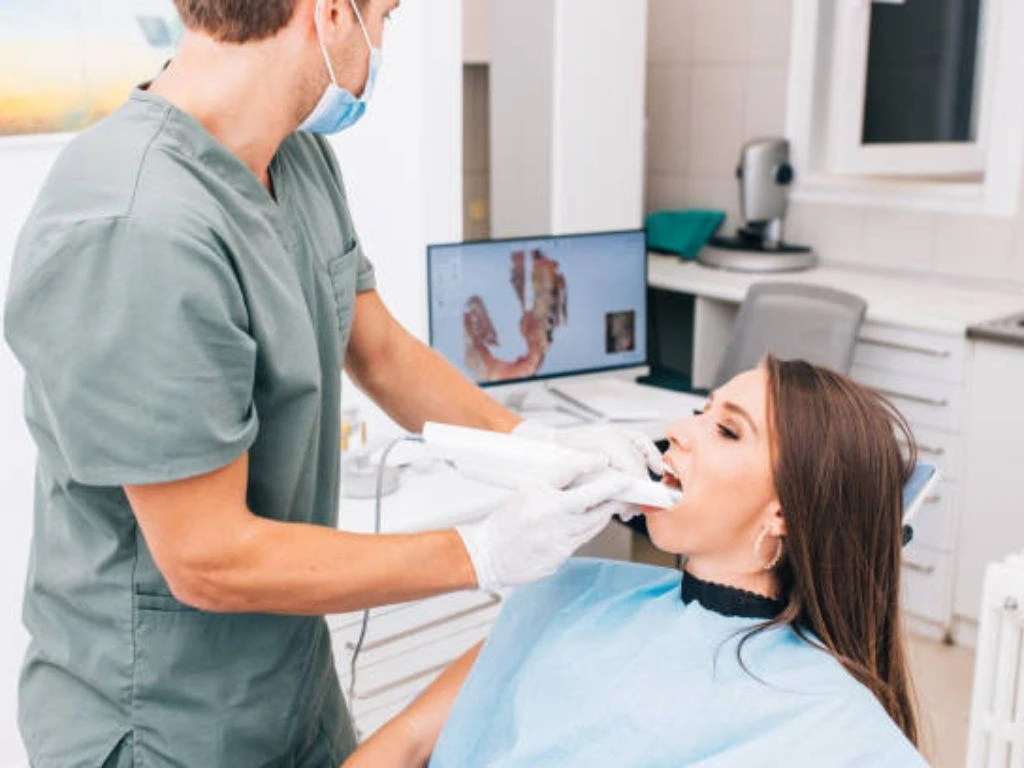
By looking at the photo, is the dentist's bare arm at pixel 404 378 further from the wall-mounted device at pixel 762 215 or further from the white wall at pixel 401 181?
the wall-mounted device at pixel 762 215

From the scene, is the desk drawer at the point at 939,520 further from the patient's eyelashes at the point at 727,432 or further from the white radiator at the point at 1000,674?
the patient's eyelashes at the point at 727,432

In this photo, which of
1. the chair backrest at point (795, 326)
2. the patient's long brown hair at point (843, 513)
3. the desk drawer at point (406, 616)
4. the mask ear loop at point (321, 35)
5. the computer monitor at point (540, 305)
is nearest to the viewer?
the mask ear loop at point (321, 35)

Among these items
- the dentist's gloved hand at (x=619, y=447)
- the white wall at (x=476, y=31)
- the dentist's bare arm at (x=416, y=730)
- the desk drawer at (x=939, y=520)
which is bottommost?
the desk drawer at (x=939, y=520)

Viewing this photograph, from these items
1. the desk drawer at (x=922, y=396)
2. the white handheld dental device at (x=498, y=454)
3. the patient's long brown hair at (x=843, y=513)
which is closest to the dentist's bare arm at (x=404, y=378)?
the white handheld dental device at (x=498, y=454)

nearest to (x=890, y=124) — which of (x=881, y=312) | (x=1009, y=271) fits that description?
(x=1009, y=271)

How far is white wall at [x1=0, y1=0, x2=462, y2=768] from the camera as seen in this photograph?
2.06 m

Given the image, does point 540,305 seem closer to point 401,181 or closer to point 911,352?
point 401,181

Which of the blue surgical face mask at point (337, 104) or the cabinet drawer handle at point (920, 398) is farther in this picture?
the cabinet drawer handle at point (920, 398)

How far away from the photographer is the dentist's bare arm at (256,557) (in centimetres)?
101

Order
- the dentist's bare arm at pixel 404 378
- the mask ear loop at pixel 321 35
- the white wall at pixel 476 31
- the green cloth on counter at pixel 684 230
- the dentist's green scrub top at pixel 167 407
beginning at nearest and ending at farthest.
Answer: the dentist's green scrub top at pixel 167 407, the mask ear loop at pixel 321 35, the dentist's bare arm at pixel 404 378, the white wall at pixel 476 31, the green cloth on counter at pixel 684 230

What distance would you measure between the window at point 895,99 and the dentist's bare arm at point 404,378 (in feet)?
7.30

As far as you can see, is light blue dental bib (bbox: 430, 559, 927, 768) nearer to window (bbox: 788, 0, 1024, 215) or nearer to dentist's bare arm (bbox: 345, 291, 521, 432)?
dentist's bare arm (bbox: 345, 291, 521, 432)

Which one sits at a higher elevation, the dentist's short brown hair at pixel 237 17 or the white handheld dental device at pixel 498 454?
the dentist's short brown hair at pixel 237 17

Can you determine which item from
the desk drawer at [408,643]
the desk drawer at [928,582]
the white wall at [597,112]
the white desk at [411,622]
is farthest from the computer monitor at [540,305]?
the desk drawer at [928,582]
